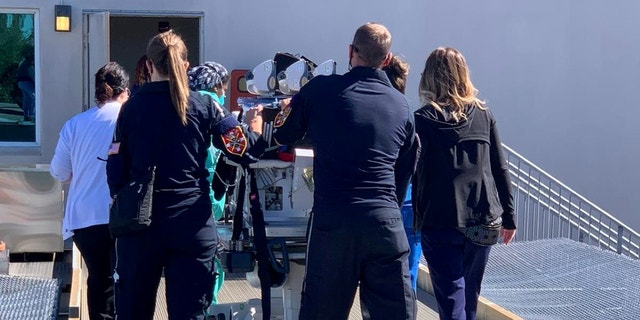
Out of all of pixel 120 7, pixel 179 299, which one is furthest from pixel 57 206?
pixel 179 299

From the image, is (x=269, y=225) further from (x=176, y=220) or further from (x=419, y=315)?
(x=419, y=315)

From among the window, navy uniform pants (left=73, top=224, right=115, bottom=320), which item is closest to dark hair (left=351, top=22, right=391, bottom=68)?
navy uniform pants (left=73, top=224, right=115, bottom=320)

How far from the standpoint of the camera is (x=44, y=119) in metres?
8.91

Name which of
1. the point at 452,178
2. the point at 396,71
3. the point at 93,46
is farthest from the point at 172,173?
the point at 93,46

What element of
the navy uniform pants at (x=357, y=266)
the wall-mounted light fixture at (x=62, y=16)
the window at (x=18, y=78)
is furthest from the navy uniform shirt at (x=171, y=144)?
the window at (x=18, y=78)

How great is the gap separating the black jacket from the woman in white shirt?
5.17 ft

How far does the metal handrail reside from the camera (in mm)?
9297

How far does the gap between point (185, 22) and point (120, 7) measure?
294cm

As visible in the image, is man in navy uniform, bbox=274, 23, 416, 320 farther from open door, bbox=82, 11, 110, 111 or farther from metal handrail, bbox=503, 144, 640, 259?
metal handrail, bbox=503, 144, 640, 259

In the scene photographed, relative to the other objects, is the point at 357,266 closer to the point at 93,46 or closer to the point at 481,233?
the point at 481,233

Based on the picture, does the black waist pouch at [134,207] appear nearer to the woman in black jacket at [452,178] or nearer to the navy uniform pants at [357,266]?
the navy uniform pants at [357,266]

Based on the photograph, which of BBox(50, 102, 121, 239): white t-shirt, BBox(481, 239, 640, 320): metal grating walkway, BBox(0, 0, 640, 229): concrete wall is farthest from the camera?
BBox(0, 0, 640, 229): concrete wall

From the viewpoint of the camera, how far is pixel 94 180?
4570mm

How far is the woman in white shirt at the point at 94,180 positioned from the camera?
4551 millimetres
